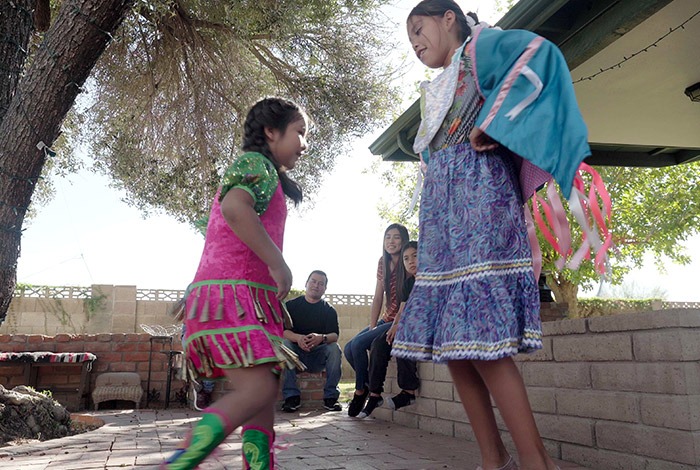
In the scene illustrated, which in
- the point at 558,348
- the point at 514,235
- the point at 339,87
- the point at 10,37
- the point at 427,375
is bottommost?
the point at 427,375

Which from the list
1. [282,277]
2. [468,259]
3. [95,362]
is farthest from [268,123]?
[95,362]

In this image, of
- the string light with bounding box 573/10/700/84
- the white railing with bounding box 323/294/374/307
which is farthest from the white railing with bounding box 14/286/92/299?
the string light with bounding box 573/10/700/84

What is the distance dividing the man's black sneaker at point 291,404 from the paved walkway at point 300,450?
98 cm

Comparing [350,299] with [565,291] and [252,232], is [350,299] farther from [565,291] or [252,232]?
[252,232]

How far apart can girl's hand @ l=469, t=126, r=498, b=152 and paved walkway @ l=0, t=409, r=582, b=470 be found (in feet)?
4.71

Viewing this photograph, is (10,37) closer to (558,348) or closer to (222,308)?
(222,308)

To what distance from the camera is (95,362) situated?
6695 millimetres

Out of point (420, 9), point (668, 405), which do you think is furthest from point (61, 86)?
point (668, 405)

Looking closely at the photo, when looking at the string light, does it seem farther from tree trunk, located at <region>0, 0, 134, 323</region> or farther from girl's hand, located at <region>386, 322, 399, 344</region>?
tree trunk, located at <region>0, 0, 134, 323</region>

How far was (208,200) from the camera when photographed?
8508 mm

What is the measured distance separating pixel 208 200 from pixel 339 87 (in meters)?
2.72

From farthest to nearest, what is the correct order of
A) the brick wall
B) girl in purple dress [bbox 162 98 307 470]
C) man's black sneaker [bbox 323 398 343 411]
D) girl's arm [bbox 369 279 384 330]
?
the brick wall
man's black sneaker [bbox 323 398 343 411]
girl's arm [bbox 369 279 384 330]
girl in purple dress [bbox 162 98 307 470]

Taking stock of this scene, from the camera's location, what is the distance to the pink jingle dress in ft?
5.35

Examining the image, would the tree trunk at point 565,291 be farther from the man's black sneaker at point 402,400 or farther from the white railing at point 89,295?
the man's black sneaker at point 402,400
